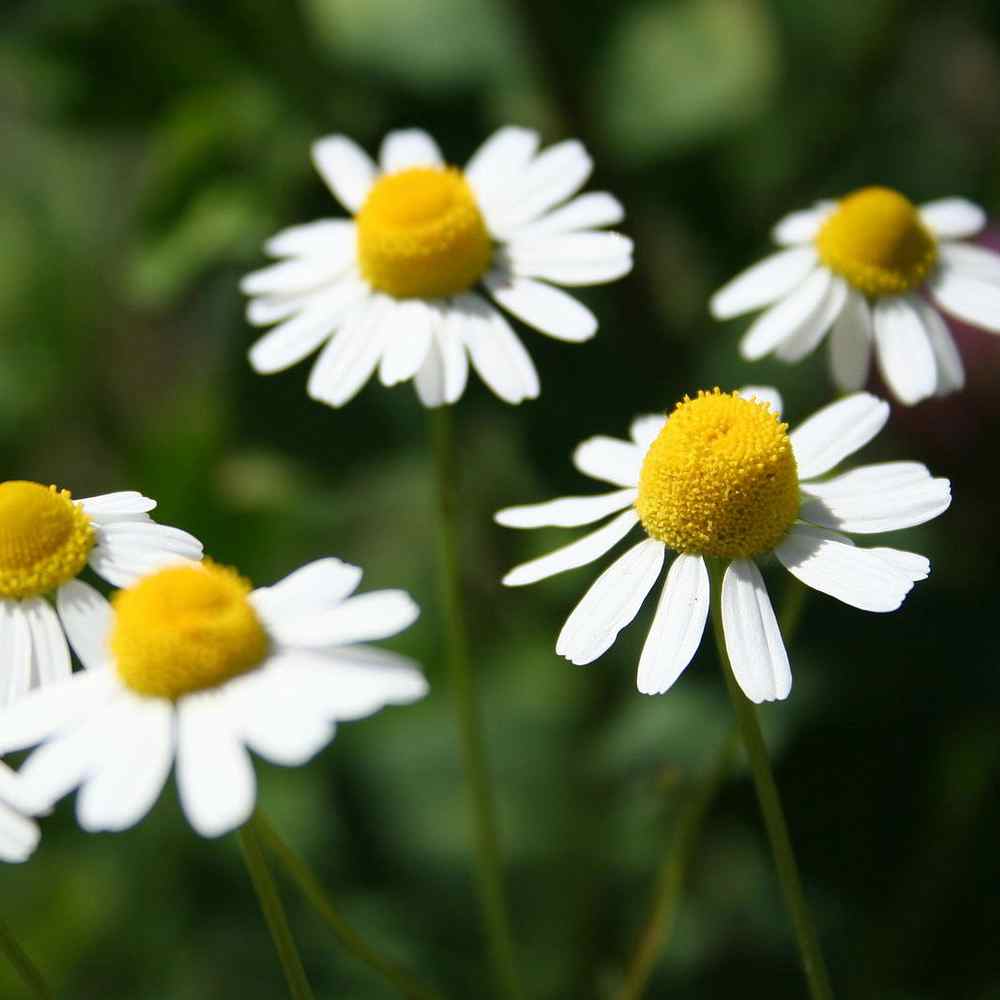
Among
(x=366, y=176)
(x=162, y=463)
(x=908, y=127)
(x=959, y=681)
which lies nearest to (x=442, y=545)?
(x=366, y=176)

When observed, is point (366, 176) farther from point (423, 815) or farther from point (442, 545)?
point (423, 815)

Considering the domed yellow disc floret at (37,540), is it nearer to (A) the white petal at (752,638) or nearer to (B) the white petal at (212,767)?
(B) the white petal at (212,767)

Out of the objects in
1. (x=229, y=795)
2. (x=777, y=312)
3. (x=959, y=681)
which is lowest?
(x=959, y=681)

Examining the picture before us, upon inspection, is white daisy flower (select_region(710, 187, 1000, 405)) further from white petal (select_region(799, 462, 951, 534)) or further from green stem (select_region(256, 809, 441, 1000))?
Result: green stem (select_region(256, 809, 441, 1000))

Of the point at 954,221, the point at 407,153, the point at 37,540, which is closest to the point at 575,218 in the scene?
the point at 407,153

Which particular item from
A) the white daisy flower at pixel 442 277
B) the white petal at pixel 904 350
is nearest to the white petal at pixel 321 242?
the white daisy flower at pixel 442 277

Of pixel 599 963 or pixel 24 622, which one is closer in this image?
pixel 24 622

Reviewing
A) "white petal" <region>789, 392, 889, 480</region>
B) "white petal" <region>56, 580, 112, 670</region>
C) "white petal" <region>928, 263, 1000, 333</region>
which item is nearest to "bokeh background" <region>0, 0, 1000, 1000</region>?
"white petal" <region>928, 263, 1000, 333</region>
